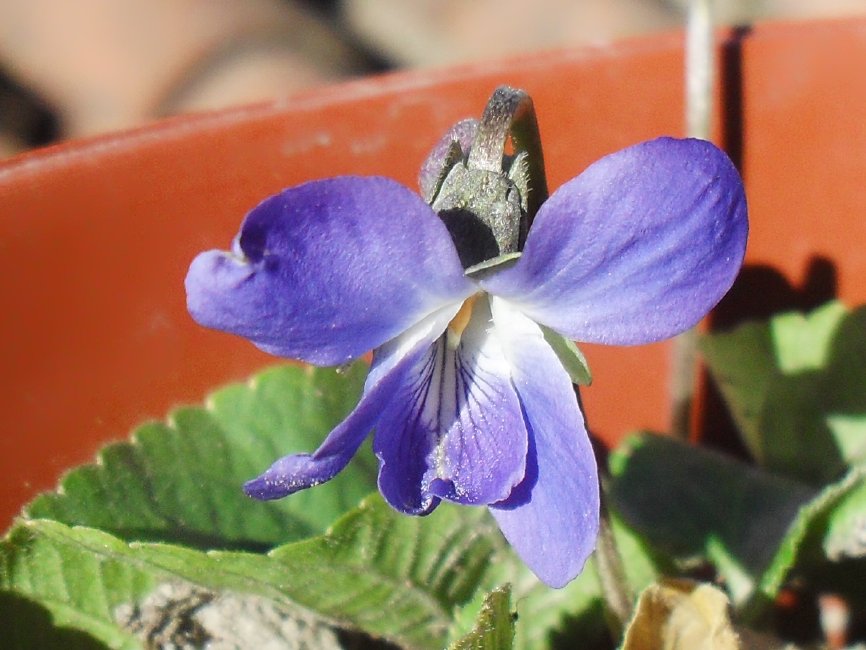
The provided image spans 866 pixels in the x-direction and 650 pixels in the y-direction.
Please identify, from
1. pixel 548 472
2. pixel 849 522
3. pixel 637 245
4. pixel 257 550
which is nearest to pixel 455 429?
pixel 548 472

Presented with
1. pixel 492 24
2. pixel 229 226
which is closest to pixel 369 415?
pixel 229 226

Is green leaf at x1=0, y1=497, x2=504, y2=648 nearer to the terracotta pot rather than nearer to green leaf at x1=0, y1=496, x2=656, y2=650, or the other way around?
green leaf at x1=0, y1=496, x2=656, y2=650

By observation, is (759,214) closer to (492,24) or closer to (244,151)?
(244,151)

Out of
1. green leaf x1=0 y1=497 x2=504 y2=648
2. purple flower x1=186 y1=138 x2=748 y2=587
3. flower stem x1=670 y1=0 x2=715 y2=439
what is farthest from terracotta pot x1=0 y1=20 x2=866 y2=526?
purple flower x1=186 y1=138 x2=748 y2=587

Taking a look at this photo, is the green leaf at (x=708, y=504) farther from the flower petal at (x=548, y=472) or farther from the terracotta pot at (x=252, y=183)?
the flower petal at (x=548, y=472)

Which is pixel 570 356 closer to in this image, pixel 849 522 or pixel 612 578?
pixel 612 578

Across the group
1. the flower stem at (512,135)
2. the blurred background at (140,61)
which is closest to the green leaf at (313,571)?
the flower stem at (512,135)
